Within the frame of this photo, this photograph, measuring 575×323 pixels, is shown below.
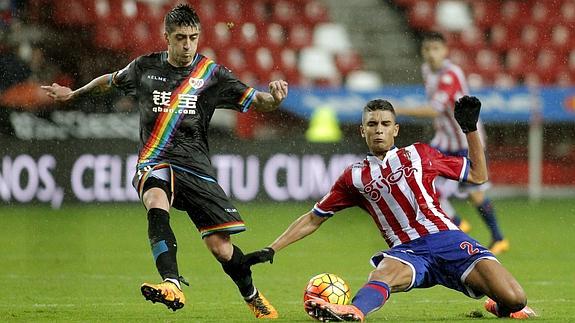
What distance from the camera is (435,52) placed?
1090 centimetres

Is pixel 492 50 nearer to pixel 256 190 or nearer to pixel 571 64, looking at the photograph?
pixel 571 64

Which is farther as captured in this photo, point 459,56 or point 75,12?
point 459,56

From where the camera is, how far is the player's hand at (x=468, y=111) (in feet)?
19.6

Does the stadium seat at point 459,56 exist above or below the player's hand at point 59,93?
below

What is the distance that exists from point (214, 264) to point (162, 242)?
3663mm

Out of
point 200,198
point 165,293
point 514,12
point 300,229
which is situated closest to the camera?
point 165,293

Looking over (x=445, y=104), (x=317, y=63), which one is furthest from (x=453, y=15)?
(x=445, y=104)

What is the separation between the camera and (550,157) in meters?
16.5

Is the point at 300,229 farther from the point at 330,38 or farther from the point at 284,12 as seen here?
the point at 330,38

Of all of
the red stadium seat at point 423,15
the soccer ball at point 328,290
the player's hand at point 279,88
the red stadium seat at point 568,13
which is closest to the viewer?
the soccer ball at point 328,290

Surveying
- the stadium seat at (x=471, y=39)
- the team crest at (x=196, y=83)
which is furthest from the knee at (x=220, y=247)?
the stadium seat at (x=471, y=39)

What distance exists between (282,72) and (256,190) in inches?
151

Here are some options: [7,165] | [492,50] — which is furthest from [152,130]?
[492,50]

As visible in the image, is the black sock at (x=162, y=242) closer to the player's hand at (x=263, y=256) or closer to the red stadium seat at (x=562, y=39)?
the player's hand at (x=263, y=256)
